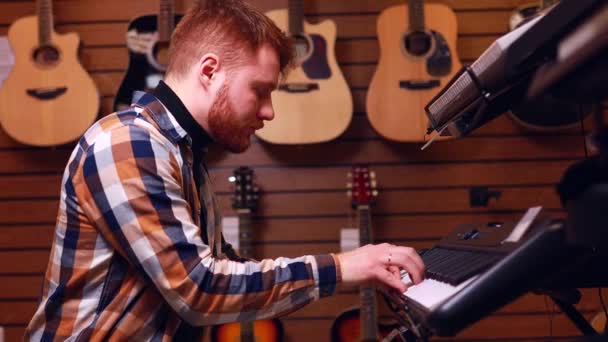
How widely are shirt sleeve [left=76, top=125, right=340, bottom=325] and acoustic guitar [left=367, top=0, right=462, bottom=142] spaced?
1971 mm

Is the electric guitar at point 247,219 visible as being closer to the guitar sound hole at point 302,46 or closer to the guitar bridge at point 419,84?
the guitar sound hole at point 302,46

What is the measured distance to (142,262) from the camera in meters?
1.28

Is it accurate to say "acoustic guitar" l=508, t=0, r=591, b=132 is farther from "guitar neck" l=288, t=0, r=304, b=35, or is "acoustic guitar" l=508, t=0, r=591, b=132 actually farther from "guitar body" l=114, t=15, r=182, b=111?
"guitar body" l=114, t=15, r=182, b=111

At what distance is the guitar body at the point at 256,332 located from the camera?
3.13m

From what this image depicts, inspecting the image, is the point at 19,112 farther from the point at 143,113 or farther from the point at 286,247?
the point at 143,113

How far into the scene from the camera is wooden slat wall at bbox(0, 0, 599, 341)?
11.1ft

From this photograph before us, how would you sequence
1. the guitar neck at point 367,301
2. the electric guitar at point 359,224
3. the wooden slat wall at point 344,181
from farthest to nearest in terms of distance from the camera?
the wooden slat wall at point 344,181 < the electric guitar at point 359,224 < the guitar neck at point 367,301

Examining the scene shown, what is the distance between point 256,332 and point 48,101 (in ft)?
4.92

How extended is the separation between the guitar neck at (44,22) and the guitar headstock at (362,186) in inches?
64.6

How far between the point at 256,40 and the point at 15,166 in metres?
2.37

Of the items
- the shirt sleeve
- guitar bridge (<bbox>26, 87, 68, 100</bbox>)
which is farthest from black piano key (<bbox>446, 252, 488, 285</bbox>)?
guitar bridge (<bbox>26, 87, 68, 100</bbox>)

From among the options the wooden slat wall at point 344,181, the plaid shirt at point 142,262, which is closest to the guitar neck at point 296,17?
the wooden slat wall at point 344,181

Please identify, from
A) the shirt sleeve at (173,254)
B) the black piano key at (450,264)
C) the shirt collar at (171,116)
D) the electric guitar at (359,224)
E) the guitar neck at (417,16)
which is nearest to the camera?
the black piano key at (450,264)

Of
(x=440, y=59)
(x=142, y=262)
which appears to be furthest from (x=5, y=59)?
(x=142, y=262)
